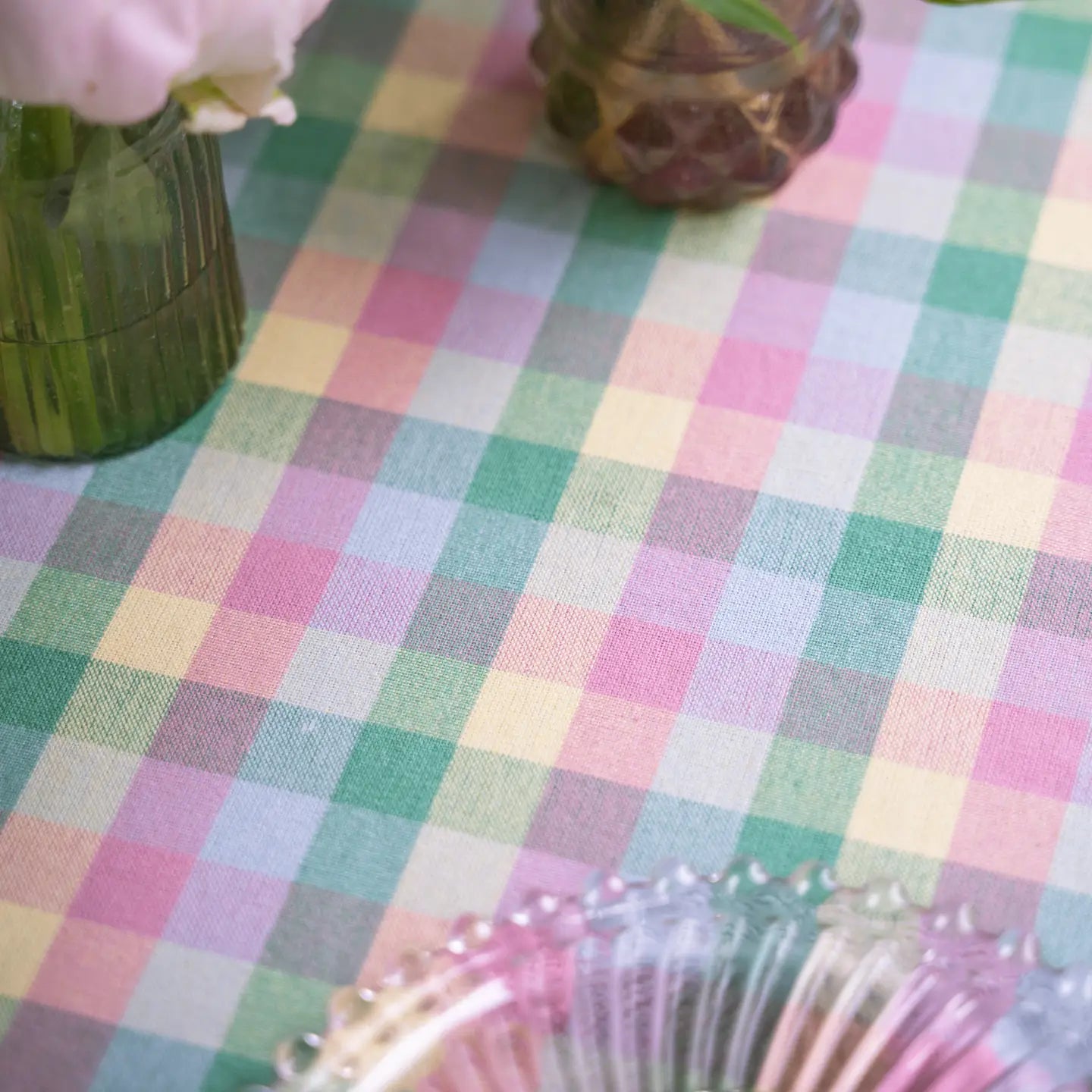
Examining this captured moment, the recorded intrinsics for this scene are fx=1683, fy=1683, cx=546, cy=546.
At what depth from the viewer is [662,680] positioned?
66 cm

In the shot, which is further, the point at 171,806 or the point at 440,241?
the point at 440,241

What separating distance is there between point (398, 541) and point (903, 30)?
16.8 inches

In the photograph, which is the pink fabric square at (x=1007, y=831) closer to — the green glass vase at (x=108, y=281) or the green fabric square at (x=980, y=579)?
the green fabric square at (x=980, y=579)

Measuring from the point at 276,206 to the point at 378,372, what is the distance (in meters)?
0.12

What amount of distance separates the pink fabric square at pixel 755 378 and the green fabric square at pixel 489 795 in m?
0.21

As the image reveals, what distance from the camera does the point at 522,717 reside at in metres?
0.65

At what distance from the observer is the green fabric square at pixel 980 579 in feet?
2.24

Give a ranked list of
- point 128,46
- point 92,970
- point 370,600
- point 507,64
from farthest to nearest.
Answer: point 507,64
point 370,600
point 92,970
point 128,46

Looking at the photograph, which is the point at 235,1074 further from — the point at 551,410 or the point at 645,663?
the point at 551,410

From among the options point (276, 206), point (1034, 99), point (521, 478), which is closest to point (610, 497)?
point (521, 478)

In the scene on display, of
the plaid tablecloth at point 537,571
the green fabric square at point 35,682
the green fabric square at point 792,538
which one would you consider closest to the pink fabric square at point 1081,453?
the plaid tablecloth at point 537,571

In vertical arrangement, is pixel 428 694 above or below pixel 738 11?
below

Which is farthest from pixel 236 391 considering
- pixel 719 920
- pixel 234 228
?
pixel 719 920

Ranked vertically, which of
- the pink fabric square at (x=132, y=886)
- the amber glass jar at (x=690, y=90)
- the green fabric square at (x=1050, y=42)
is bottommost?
the pink fabric square at (x=132, y=886)
